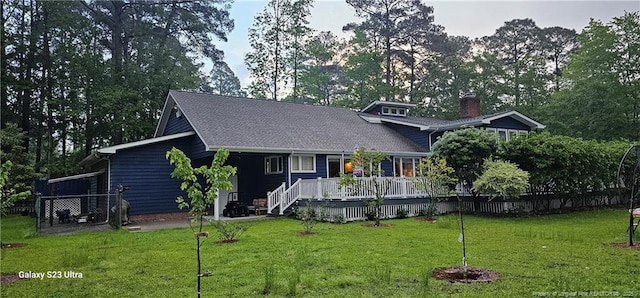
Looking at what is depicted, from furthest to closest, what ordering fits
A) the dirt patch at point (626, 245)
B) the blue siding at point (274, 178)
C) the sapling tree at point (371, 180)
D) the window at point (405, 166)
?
the window at point (405, 166)
the blue siding at point (274, 178)
the sapling tree at point (371, 180)
the dirt patch at point (626, 245)

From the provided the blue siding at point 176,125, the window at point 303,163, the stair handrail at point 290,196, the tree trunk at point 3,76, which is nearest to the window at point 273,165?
the window at point 303,163

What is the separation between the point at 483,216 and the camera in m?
14.9

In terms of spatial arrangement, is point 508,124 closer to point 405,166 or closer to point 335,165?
point 405,166

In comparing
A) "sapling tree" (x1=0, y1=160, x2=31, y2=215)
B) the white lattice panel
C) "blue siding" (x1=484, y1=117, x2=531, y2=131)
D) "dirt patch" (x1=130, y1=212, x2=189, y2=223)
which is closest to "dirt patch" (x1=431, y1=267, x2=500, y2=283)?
"sapling tree" (x1=0, y1=160, x2=31, y2=215)

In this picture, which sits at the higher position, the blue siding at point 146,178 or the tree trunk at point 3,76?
the tree trunk at point 3,76

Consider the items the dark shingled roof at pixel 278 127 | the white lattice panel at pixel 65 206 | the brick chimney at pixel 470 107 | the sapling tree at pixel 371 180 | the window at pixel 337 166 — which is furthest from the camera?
the brick chimney at pixel 470 107

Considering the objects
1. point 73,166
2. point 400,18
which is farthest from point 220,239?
point 400,18

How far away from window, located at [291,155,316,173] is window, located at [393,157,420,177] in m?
4.73

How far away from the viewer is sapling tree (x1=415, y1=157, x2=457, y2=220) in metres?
13.7

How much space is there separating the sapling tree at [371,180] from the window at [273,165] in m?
3.77

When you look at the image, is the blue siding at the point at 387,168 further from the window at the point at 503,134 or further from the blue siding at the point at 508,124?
the window at the point at 503,134

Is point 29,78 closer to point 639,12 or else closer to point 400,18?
point 400,18

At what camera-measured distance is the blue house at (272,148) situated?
49.9 ft

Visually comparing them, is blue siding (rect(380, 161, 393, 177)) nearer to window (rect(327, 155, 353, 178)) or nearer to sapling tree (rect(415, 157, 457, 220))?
window (rect(327, 155, 353, 178))
